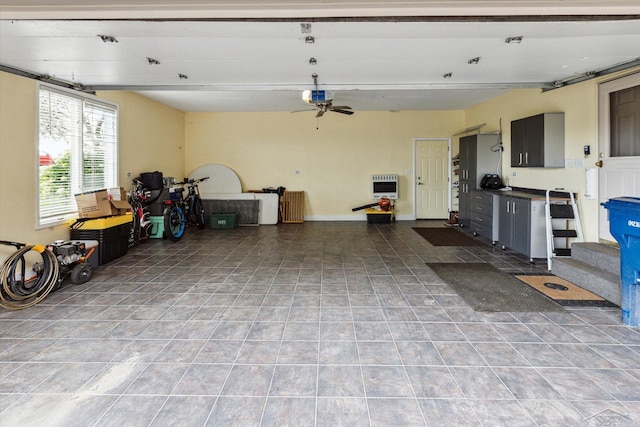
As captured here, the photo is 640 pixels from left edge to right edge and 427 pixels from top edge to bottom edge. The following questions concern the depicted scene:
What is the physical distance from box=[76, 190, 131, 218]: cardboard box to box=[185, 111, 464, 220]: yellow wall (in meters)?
4.06

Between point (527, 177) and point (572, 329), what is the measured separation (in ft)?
13.2

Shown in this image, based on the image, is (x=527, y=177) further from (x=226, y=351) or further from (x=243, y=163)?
(x=243, y=163)

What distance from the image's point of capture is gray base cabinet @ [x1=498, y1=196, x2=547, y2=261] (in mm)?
4949

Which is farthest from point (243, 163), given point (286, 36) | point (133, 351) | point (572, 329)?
point (572, 329)

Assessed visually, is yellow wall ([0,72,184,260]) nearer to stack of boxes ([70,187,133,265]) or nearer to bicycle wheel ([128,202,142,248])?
stack of boxes ([70,187,133,265])

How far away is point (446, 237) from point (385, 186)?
260 centimetres

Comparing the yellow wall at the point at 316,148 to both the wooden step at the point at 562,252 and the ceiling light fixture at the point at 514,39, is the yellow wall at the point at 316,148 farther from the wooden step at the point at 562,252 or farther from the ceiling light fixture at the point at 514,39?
the ceiling light fixture at the point at 514,39

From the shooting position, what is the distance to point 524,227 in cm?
514

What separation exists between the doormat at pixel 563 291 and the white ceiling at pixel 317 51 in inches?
97.4

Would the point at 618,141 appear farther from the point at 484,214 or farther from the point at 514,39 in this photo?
the point at 484,214

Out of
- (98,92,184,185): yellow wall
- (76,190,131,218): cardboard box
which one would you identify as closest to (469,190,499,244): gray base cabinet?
(76,190,131,218): cardboard box

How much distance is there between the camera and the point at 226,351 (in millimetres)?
2545

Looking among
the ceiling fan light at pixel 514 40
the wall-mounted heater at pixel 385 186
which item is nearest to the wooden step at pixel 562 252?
the ceiling fan light at pixel 514 40

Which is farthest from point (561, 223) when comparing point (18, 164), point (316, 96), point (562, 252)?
point (18, 164)
